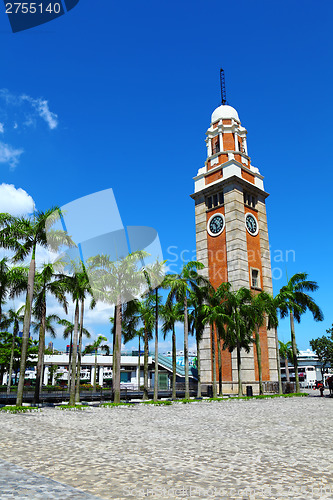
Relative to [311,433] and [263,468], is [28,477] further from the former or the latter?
[311,433]

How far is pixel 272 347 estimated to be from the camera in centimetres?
4625

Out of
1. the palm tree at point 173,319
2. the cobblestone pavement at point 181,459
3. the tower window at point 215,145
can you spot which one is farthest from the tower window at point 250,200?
the cobblestone pavement at point 181,459

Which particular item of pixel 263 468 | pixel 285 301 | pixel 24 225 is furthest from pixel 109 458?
pixel 285 301

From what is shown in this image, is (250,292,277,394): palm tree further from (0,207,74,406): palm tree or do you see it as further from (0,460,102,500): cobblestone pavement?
(0,460,102,500): cobblestone pavement

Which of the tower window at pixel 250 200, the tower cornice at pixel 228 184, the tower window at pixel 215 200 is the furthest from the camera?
the tower window at pixel 250 200

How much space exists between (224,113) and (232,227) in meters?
18.9

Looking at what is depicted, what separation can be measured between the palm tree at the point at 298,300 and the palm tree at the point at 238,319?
4.56m

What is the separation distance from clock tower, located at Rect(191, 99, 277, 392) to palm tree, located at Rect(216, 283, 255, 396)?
5973 mm

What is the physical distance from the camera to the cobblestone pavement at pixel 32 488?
5637 millimetres

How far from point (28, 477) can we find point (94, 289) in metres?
21.8

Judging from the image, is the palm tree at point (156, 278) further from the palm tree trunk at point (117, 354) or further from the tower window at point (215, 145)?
the tower window at point (215, 145)

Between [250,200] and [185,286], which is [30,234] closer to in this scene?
[185,286]

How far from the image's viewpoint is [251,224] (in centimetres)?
4944

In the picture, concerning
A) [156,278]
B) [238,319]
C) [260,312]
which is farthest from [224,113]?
[156,278]
